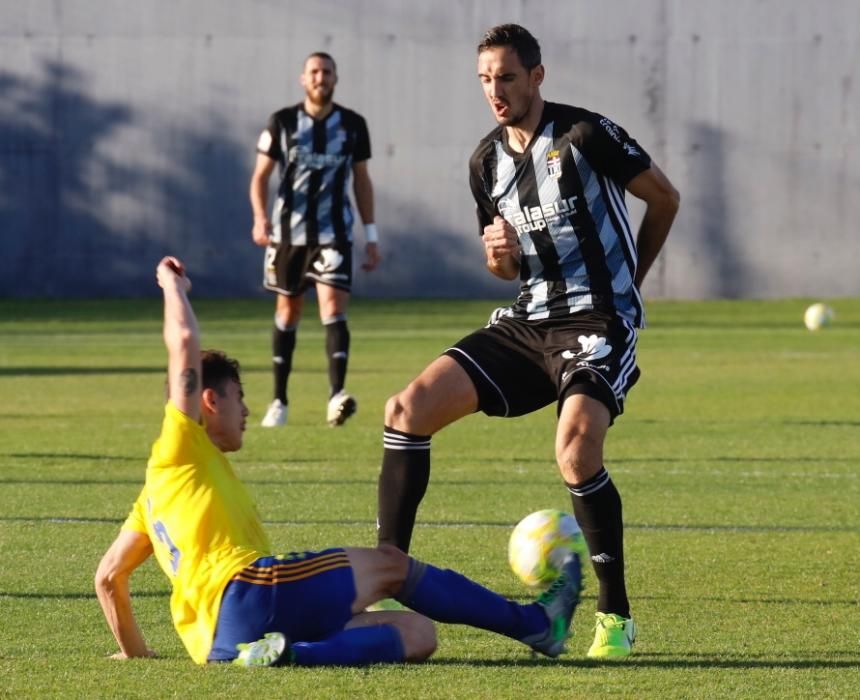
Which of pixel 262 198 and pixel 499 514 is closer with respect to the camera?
pixel 499 514

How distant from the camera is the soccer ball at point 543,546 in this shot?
5.02 meters

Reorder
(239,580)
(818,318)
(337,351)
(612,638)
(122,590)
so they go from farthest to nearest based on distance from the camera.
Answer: (818,318) < (337,351) < (612,638) < (122,590) < (239,580)

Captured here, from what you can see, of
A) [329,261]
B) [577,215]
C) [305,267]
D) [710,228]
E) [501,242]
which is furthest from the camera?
[710,228]

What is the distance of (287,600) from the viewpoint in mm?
4316

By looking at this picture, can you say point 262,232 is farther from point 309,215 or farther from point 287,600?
point 287,600

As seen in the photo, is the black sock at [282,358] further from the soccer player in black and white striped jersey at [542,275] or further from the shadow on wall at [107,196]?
the shadow on wall at [107,196]

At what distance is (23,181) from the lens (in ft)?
87.6

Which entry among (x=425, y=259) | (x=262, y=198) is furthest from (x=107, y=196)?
(x=262, y=198)

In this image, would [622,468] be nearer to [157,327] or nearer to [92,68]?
[157,327]

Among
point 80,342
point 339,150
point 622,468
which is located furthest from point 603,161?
point 80,342

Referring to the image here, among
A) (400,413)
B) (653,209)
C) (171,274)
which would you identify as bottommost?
(400,413)

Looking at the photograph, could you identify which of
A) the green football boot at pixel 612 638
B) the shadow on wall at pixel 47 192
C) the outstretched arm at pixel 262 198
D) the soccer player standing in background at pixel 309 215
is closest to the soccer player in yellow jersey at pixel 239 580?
the green football boot at pixel 612 638

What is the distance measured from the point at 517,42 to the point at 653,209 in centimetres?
71

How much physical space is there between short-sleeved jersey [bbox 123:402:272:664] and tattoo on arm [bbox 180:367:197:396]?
60 millimetres
